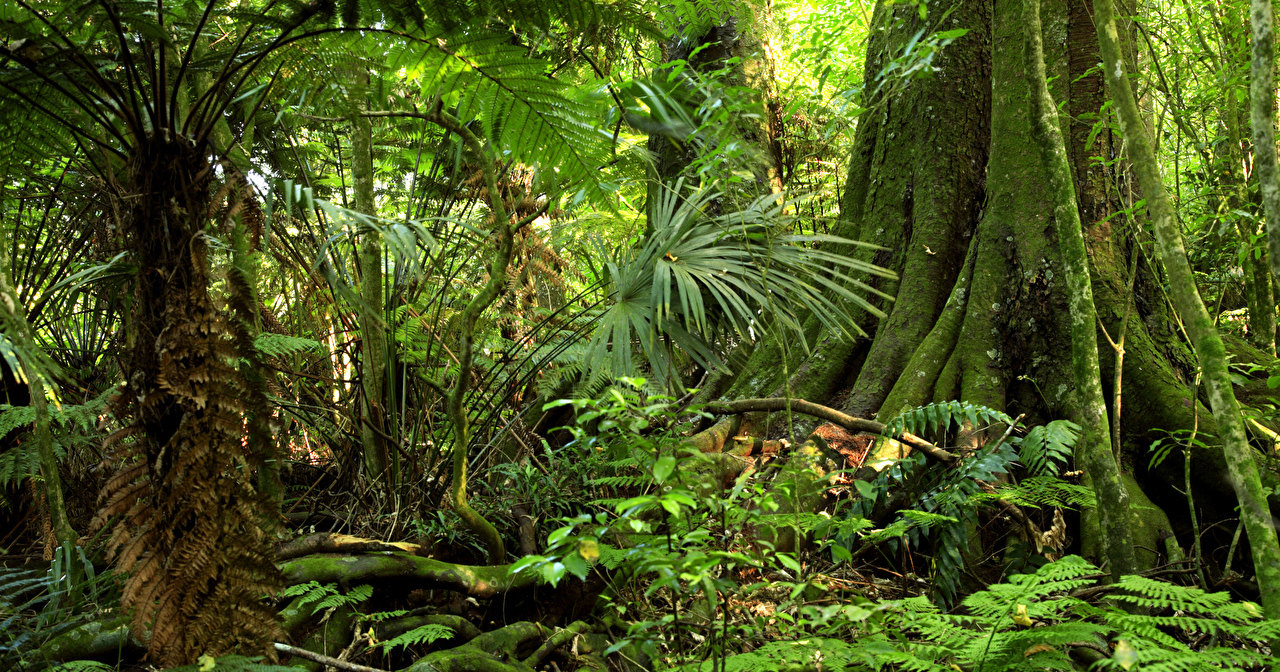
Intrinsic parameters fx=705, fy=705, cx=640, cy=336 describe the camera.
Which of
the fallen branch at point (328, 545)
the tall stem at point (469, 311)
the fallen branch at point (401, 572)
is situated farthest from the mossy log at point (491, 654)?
the fallen branch at point (328, 545)

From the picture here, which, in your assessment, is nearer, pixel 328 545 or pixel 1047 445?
pixel 328 545

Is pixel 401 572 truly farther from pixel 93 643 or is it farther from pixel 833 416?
pixel 833 416

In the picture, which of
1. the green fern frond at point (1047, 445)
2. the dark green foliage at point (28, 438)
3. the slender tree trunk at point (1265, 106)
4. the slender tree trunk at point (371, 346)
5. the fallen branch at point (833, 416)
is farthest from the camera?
the fallen branch at point (833, 416)

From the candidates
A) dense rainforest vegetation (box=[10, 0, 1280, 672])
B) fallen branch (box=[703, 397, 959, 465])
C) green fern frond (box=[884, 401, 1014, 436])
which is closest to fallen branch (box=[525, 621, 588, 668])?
dense rainforest vegetation (box=[10, 0, 1280, 672])

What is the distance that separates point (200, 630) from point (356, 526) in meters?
1.40

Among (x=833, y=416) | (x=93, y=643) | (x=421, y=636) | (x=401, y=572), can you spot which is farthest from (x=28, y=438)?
(x=833, y=416)

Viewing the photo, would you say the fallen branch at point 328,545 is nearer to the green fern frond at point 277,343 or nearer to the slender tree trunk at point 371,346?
the slender tree trunk at point 371,346

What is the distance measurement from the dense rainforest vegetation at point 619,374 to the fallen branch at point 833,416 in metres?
0.02

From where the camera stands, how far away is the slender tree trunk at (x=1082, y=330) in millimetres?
2307

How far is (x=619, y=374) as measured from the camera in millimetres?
2531

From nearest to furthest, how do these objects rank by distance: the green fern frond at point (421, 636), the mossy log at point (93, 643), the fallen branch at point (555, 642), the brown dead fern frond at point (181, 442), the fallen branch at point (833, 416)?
the brown dead fern frond at point (181, 442) < the mossy log at point (93, 643) < the green fern frond at point (421, 636) < the fallen branch at point (555, 642) < the fallen branch at point (833, 416)

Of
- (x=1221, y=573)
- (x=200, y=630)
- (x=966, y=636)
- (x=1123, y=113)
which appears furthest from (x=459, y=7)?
(x=1221, y=573)

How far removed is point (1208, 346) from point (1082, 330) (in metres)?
0.46

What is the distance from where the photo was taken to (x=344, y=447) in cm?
327
